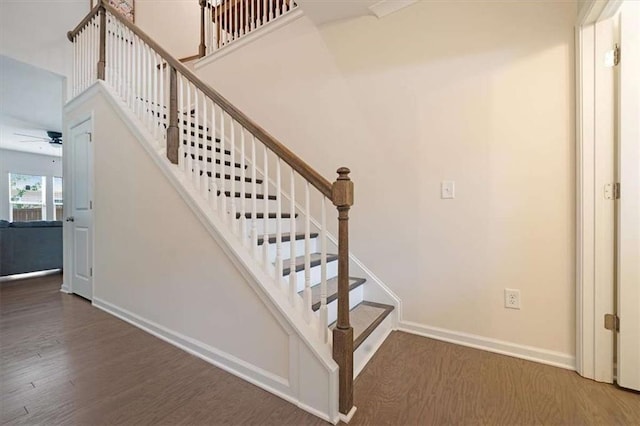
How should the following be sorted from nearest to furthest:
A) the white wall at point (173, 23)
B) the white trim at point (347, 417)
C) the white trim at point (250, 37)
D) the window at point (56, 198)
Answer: the white trim at point (347, 417)
the white trim at point (250, 37)
the white wall at point (173, 23)
the window at point (56, 198)

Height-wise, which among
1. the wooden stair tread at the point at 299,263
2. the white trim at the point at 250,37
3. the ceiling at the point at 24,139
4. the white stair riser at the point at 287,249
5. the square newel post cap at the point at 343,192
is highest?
the white trim at the point at 250,37

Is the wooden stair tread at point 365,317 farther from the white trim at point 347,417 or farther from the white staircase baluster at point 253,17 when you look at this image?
the white staircase baluster at point 253,17

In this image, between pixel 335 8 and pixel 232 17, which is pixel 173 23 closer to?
pixel 232 17

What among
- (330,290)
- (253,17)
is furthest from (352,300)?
(253,17)

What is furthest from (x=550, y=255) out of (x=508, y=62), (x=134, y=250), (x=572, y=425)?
(x=134, y=250)

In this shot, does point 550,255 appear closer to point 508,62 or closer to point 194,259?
point 508,62

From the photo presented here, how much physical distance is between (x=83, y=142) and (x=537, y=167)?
13.6 feet

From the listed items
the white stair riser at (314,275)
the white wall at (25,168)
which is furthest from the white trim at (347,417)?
the white wall at (25,168)

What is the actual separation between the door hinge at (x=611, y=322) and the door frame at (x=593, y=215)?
2 cm

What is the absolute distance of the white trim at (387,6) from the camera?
215 cm

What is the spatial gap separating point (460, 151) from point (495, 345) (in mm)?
1342

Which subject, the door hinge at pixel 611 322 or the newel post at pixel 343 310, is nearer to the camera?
the newel post at pixel 343 310

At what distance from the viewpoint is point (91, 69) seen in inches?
119

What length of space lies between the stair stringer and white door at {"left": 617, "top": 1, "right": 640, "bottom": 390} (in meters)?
1.59
